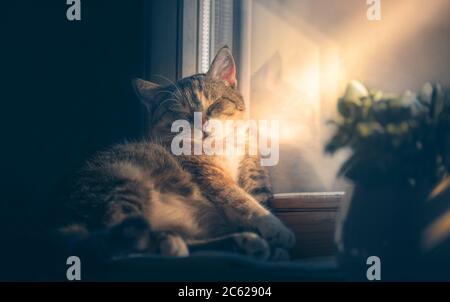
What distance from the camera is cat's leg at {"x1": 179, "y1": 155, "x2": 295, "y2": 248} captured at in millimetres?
1224

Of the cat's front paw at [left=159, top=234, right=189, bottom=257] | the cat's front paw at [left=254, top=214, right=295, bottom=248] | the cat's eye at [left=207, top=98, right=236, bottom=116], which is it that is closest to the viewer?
the cat's front paw at [left=159, top=234, right=189, bottom=257]

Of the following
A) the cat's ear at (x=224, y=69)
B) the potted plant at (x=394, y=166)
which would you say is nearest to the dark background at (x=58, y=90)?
the cat's ear at (x=224, y=69)

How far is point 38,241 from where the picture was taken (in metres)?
1.23

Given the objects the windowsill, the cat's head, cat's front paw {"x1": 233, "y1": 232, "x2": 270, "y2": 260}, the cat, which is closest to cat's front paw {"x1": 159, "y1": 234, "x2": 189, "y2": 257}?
the cat

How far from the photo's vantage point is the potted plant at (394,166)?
0.97 meters

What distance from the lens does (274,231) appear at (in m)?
1.22

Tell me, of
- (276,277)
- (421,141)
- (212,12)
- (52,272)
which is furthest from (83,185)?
(421,141)

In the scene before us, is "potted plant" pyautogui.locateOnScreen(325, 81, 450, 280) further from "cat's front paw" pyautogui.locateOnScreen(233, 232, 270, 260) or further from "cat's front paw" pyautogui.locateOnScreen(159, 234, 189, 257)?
"cat's front paw" pyautogui.locateOnScreen(159, 234, 189, 257)

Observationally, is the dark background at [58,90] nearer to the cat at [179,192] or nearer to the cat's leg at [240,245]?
the cat at [179,192]

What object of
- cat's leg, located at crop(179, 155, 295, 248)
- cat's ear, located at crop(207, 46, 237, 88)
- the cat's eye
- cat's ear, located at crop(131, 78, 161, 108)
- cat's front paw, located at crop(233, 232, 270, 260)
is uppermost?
cat's ear, located at crop(207, 46, 237, 88)

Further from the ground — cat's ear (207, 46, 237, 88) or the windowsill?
cat's ear (207, 46, 237, 88)

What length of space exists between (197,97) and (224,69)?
0.37 ft

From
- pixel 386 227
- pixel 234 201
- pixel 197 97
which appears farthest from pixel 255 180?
pixel 386 227

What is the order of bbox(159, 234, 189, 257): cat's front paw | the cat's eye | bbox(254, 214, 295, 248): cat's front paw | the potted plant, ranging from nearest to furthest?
the potted plant → bbox(159, 234, 189, 257): cat's front paw → bbox(254, 214, 295, 248): cat's front paw → the cat's eye
